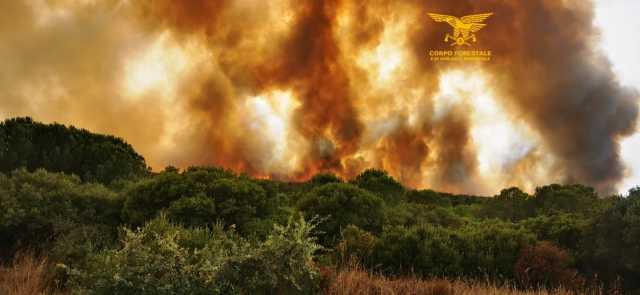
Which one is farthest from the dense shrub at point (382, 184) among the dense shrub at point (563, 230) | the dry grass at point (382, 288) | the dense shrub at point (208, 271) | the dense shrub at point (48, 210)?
the dense shrub at point (208, 271)

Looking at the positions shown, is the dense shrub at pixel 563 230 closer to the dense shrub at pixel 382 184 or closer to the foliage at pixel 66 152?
the dense shrub at pixel 382 184

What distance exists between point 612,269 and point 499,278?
276cm

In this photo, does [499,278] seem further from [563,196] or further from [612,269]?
[563,196]

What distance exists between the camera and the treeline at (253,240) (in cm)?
Answer: 744

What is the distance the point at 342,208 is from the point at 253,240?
770 cm

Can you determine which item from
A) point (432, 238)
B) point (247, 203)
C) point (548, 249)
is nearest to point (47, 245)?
point (247, 203)

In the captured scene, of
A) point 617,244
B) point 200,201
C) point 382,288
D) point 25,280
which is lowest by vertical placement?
point 25,280

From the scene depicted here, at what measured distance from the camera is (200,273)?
24.1 ft

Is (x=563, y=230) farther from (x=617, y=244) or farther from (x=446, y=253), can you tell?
(x=446, y=253)

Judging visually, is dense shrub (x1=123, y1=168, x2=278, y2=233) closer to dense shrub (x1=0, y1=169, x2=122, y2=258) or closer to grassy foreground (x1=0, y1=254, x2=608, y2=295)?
dense shrub (x1=0, y1=169, x2=122, y2=258)

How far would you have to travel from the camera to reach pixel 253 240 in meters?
11.5

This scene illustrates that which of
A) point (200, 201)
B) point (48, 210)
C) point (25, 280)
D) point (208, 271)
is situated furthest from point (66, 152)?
point (208, 271)

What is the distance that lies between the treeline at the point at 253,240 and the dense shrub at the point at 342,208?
38mm

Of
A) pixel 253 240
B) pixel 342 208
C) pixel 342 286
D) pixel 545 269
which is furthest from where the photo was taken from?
pixel 342 208
